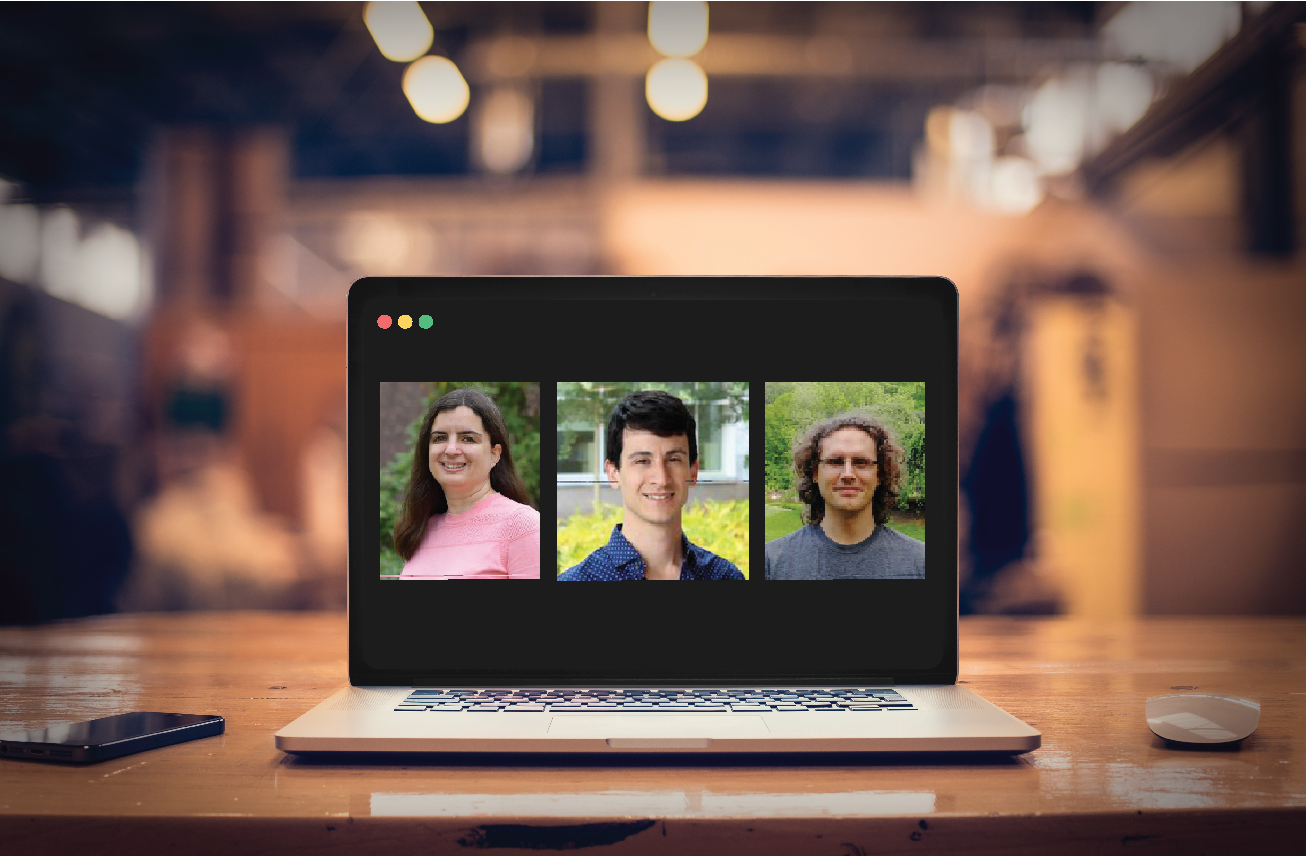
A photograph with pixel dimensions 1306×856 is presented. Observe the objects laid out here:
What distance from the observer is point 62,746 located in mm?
529

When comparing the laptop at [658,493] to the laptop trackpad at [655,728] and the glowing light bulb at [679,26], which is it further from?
the glowing light bulb at [679,26]

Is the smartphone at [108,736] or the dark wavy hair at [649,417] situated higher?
the dark wavy hair at [649,417]

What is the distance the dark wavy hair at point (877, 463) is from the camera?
0.74 meters

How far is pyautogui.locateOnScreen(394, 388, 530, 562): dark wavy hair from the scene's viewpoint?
75 centimetres

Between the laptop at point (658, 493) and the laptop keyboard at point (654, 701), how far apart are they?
0.03 m

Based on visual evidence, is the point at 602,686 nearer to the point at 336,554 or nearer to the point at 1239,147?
the point at 336,554

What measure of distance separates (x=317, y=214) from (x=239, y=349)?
0.29m

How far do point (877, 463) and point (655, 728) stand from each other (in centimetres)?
36

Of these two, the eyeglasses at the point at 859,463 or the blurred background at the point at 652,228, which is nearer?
the eyeglasses at the point at 859,463

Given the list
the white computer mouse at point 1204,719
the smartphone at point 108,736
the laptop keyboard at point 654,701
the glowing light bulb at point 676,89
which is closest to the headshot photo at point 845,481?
the laptop keyboard at point 654,701

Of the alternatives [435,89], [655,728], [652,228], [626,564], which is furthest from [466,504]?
[435,89]

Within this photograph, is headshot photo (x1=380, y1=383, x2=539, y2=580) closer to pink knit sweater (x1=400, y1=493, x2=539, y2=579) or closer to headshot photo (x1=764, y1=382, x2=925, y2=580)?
pink knit sweater (x1=400, y1=493, x2=539, y2=579)

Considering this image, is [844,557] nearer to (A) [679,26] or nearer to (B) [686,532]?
(B) [686,532]

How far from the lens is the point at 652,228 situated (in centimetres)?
142
